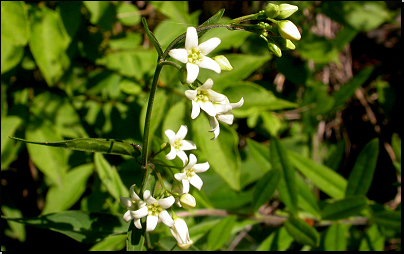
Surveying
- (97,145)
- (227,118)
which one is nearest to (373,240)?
(227,118)

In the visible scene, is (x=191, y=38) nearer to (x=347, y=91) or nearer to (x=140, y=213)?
(x=140, y=213)

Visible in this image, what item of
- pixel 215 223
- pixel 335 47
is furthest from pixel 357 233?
pixel 335 47

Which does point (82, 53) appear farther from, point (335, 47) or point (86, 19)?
point (335, 47)

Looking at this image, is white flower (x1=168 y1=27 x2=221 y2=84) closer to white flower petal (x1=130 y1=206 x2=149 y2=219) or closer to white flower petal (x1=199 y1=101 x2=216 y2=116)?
white flower petal (x1=199 y1=101 x2=216 y2=116)

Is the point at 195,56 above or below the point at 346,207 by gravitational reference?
above

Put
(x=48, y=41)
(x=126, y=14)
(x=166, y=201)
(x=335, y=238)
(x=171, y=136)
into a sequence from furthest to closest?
(x=126, y=14) < (x=335, y=238) < (x=48, y=41) < (x=171, y=136) < (x=166, y=201)

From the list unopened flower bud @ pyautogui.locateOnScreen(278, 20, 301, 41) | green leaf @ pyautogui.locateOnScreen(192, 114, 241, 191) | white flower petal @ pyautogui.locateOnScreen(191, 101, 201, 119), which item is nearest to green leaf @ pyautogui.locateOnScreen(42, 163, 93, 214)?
green leaf @ pyautogui.locateOnScreen(192, 114, 241, 191)
